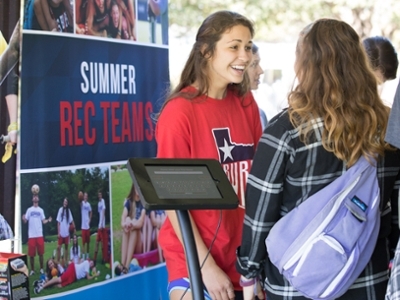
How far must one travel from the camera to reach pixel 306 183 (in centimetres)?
189

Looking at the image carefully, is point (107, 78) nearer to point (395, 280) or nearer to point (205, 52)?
point (205, 52)

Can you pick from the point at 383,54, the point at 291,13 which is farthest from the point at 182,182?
the point at 291,13

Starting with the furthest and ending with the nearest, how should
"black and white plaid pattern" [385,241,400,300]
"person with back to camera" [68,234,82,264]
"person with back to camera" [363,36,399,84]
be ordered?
"person with back to camera" [363,36,399,84] < "person with back to camera" [68,234,82,264] < "black and white plaid pattern" [385,241,400,300]

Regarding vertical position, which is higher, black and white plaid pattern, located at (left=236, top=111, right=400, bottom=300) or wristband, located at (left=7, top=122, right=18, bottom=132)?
wristband, located at (left=7, top=122, right=18, bottom=132)

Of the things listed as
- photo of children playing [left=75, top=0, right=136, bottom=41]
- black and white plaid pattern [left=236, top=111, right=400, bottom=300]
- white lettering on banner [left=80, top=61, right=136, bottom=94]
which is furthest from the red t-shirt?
photo of children playing [left=75, top=0, right=136, bottom=41]

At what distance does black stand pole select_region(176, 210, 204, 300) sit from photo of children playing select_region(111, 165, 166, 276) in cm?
100

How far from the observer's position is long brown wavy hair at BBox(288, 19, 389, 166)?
1879 millimetres

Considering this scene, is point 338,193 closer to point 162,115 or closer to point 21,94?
point 162,115

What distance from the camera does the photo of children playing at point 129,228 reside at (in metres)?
2.64

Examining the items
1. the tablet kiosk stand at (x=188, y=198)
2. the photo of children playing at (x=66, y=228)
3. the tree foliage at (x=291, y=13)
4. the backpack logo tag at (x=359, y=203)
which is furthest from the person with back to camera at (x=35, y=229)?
the tree foliage at (x=291, y=13)

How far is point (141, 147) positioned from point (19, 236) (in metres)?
0.73

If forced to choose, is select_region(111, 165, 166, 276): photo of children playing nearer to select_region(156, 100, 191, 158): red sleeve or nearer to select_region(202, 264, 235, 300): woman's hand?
select_region(156, 100, 191, 158): red sleeve

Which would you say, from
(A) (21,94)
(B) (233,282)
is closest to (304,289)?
(B) (233,282)

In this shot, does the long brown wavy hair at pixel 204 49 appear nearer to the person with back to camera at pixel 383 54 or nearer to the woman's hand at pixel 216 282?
the woman's hand at pixel 216 282
